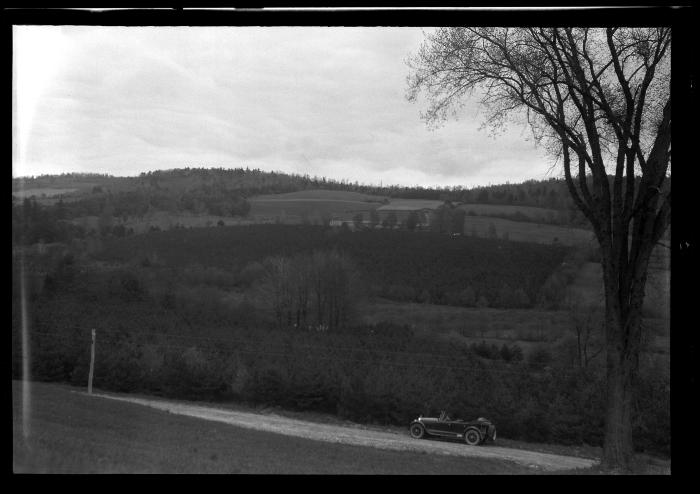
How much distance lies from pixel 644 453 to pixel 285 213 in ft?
46.4

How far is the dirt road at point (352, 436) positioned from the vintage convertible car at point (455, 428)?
0.25 m

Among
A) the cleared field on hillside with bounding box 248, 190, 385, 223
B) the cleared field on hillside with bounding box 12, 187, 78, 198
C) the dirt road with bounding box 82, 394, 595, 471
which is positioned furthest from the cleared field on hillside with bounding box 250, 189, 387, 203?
the cleared field on hillside with bounding box 12, 187, 78, 198

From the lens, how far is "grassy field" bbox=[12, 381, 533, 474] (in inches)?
200

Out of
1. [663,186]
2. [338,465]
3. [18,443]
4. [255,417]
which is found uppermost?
[663,186]

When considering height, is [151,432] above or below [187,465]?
below

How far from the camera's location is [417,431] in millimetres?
16156

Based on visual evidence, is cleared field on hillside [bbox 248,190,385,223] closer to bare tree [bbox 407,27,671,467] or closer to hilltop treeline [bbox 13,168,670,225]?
hilltop treeline [bbox 13,168,670,225]

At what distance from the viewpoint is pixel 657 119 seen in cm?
962

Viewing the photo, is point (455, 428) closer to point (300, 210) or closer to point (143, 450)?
point (300, 210)

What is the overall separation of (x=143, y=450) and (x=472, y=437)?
34.0 ft

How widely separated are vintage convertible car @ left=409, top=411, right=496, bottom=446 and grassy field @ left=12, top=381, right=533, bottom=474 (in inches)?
186
